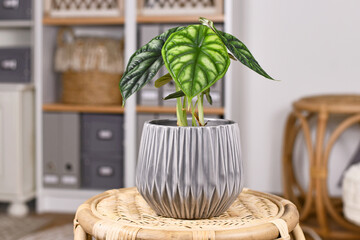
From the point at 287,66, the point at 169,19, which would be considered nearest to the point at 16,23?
the point at 169,19

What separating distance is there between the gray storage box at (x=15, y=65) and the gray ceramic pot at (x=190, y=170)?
6.11ft

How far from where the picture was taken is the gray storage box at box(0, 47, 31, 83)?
2570mm

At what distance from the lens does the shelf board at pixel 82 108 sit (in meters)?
2.47

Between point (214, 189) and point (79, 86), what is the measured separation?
182 centimetres

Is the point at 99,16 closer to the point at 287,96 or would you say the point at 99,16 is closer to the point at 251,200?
the point at 287,96

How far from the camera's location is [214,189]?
2.76 feet

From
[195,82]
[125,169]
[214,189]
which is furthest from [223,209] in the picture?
[125,169]

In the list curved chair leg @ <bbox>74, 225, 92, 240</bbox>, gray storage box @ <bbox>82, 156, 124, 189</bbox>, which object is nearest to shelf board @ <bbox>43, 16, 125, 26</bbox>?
gray storage box @ <bbox>82, 156, 124, 189</bbox>

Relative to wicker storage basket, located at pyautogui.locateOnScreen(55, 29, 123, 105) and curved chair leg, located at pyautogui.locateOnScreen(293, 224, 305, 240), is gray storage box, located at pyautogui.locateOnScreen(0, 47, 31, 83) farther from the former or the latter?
curved chair leg, located at pyautogui.locateOnScreen(293, 224, 305, 240)

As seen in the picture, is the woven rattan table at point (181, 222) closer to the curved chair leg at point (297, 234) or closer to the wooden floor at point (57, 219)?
the curved chair leg at point (297, 234)

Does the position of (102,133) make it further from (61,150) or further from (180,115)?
(180,115)

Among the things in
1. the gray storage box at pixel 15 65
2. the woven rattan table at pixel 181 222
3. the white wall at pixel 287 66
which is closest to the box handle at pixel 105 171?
the gray storage box at pixel 15 65

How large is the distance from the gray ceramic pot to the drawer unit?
163 centimetres

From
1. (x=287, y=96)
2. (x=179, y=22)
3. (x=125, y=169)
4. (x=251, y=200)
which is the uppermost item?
(x=179, y=22)
